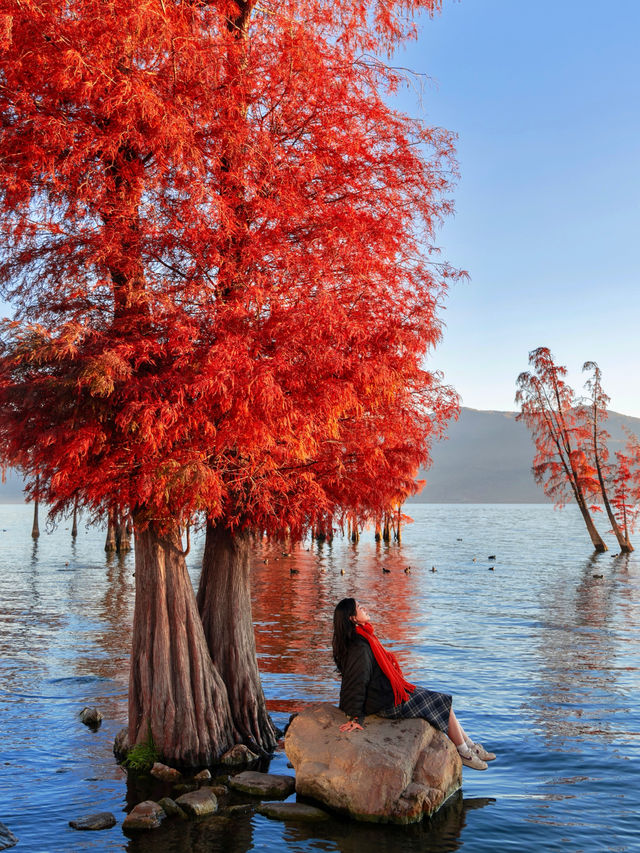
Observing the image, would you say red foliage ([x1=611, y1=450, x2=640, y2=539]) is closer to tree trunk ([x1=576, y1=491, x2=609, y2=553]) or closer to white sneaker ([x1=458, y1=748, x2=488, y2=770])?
tree trunk ([x1=576, y1=491, x2=609, y2=553])

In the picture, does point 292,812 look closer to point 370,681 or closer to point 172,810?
point 172,810

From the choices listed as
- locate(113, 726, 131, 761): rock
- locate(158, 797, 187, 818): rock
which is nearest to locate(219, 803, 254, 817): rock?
locate(158, 797, 187, 818): rock

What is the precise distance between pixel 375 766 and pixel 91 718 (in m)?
8.23

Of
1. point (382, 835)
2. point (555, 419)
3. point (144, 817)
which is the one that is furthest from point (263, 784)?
point (555, 419)

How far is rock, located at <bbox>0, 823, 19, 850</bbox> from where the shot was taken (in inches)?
403

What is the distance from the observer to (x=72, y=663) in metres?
23.2

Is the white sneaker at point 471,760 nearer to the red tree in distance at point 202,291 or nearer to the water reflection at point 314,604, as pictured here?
the red tree in distance at point 202,291

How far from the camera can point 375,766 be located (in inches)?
414

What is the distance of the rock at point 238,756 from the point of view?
13.2 meters

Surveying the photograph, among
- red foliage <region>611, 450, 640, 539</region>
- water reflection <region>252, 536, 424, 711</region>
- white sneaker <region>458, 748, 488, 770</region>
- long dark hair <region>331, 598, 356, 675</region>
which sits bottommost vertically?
water reflection <region>252, 536, 424, 711</region>

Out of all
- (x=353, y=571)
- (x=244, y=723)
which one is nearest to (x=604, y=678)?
(x=244, y=723)

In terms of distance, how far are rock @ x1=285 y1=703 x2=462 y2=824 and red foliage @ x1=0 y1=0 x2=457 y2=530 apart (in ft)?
12.0

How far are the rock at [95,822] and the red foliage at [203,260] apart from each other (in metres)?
4.43

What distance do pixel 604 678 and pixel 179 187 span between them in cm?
1725
